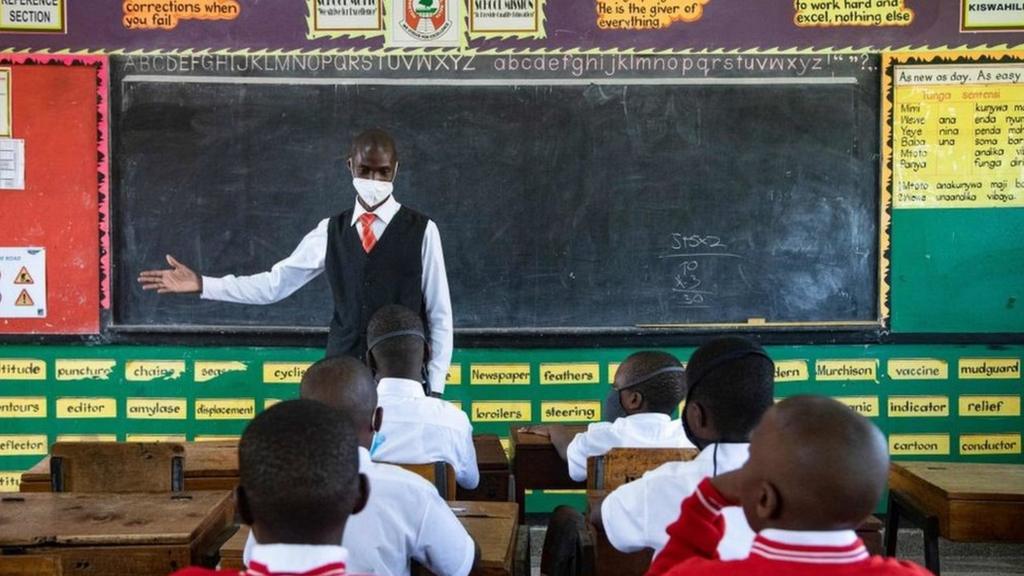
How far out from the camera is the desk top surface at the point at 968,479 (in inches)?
108

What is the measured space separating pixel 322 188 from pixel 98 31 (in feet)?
3.80

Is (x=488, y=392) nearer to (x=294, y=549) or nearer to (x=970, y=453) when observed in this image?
(x=970, y=453)

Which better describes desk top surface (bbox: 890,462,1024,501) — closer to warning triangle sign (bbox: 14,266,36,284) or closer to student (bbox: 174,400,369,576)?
student (bbox: 174,400,369,576)

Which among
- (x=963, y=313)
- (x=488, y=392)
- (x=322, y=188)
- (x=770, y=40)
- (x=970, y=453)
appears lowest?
(x=970, y=453)

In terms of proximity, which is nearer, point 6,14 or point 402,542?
point 402,542

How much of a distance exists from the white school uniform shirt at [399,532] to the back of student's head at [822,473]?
732 millimetres

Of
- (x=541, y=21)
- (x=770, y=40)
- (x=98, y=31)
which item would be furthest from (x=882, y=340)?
(x=98, y=31)

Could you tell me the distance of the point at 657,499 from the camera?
2.02 meters

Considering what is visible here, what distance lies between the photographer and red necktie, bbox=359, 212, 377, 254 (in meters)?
3.86

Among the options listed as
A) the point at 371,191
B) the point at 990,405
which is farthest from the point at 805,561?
the point at 990,405

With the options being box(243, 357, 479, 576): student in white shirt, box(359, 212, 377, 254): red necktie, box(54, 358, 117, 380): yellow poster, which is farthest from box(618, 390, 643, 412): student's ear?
box(54, 358, 117, 380): yellow poster

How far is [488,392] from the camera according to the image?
4684mm

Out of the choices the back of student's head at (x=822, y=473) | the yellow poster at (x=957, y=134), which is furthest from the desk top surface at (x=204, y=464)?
the yellow poster at (x=957, y=134)

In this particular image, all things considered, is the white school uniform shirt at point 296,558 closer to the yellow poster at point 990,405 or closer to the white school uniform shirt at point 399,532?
the white school uniform shirt at point 399,532
